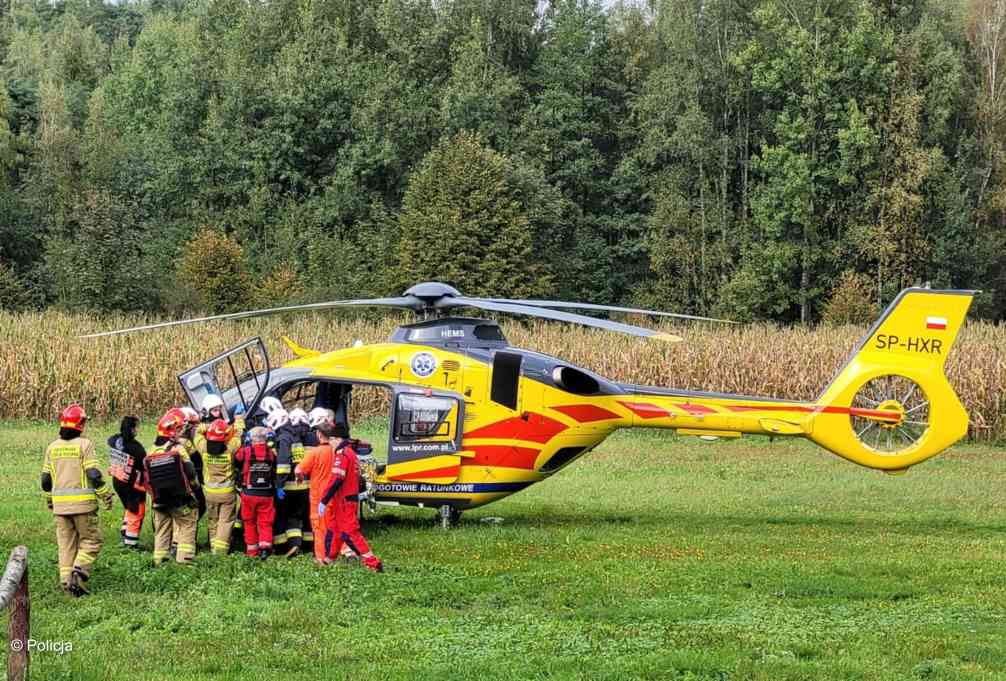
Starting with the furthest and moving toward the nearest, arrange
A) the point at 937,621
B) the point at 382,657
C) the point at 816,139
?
the point at 816,139
the point at 937,621
the point at 382,657

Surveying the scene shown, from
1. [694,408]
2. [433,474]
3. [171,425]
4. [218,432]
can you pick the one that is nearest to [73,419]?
[171,425]

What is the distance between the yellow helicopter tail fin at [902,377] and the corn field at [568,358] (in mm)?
12306

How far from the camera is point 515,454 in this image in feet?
53.9

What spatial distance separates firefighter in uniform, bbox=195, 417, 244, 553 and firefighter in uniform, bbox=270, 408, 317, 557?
0.50 m

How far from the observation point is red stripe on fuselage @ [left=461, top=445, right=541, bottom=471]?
53.7 ft

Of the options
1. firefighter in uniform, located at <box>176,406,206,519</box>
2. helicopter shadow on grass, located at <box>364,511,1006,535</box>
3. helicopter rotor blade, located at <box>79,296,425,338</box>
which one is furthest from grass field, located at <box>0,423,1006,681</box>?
helicopter rotor blade, located at <box>79,296,425,338</box>

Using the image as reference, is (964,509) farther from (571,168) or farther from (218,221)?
(218,221)

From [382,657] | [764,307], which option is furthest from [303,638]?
[764,307]

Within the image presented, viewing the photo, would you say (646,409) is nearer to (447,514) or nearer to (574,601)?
(447,514)

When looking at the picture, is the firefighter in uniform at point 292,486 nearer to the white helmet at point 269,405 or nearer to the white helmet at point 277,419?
the white helmet at point 277,419

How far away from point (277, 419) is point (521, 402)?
309 centimetres

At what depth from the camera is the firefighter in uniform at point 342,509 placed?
14.0 meters

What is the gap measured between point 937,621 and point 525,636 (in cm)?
393

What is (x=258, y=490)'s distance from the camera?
14.3 meters
